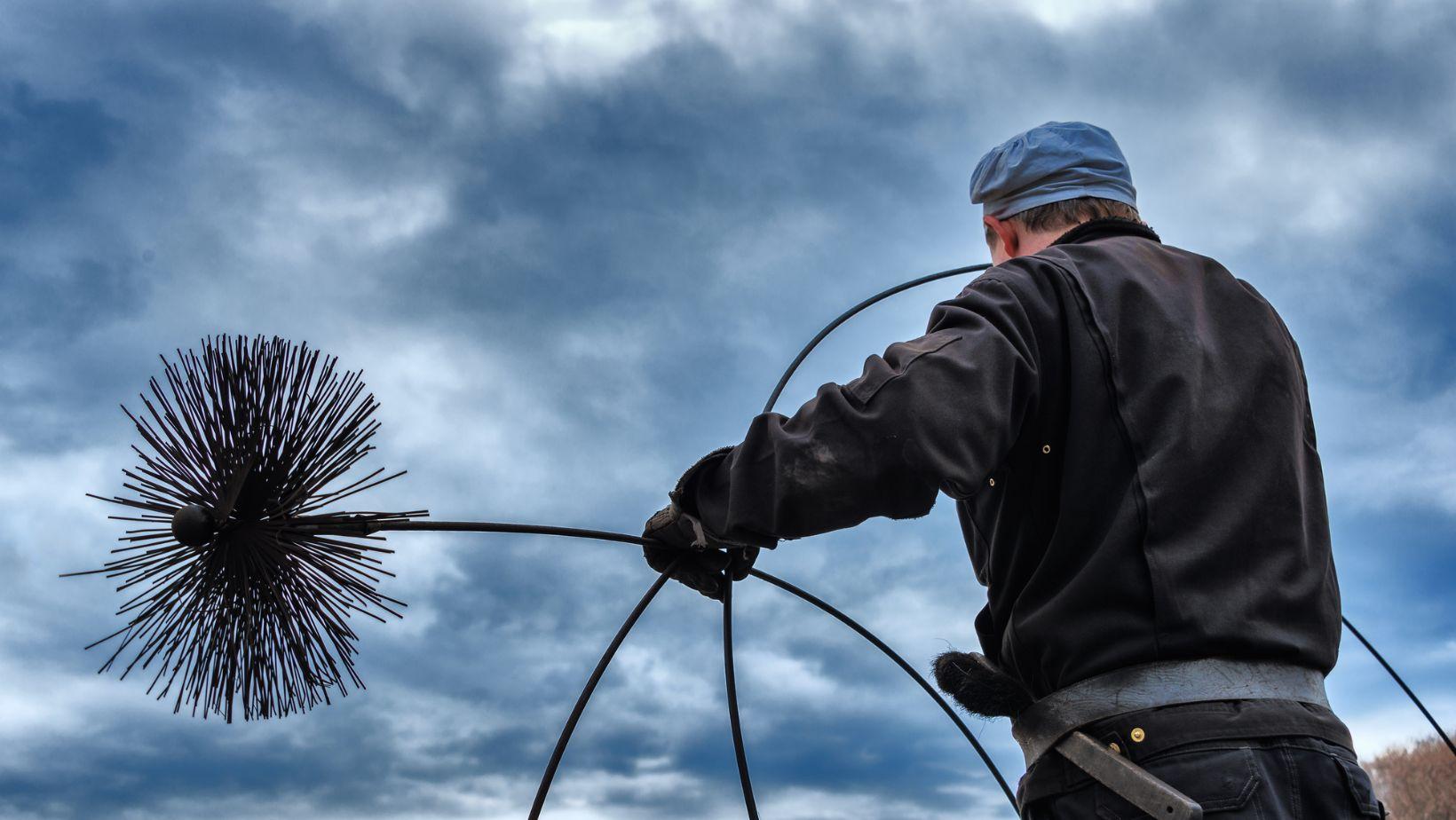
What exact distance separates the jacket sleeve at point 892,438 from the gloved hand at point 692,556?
0.37 metres

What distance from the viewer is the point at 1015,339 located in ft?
7.30

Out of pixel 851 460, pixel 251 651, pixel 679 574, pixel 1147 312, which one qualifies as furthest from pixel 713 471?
pixel 251 651

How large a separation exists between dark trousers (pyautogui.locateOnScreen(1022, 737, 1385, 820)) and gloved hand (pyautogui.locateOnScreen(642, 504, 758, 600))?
95 centimetres

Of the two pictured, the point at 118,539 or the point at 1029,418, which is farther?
the point at 118,539

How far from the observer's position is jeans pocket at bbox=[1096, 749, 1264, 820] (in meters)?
1.95

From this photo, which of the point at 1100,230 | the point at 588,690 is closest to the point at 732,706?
the point at 588,690

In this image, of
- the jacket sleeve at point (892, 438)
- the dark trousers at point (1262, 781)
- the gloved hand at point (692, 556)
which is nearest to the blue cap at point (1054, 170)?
the jacket sleeve at point (892, 438)

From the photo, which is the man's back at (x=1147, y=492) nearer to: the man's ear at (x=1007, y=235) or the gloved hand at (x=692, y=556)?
the man's ear at (x=1007, y=235)

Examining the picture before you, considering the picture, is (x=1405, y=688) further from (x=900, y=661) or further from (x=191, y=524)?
(x=191, y=524)

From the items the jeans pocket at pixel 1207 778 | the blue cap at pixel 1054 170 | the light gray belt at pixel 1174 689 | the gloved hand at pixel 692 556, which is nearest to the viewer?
the jeans pocket at pixel 1207 778

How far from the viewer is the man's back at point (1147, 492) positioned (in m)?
2.11

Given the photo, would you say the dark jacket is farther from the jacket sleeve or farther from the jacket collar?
the jacket collar

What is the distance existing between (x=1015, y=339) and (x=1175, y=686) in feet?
2.20

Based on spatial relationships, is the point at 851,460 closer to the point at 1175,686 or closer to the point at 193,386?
the point at 1175,686
